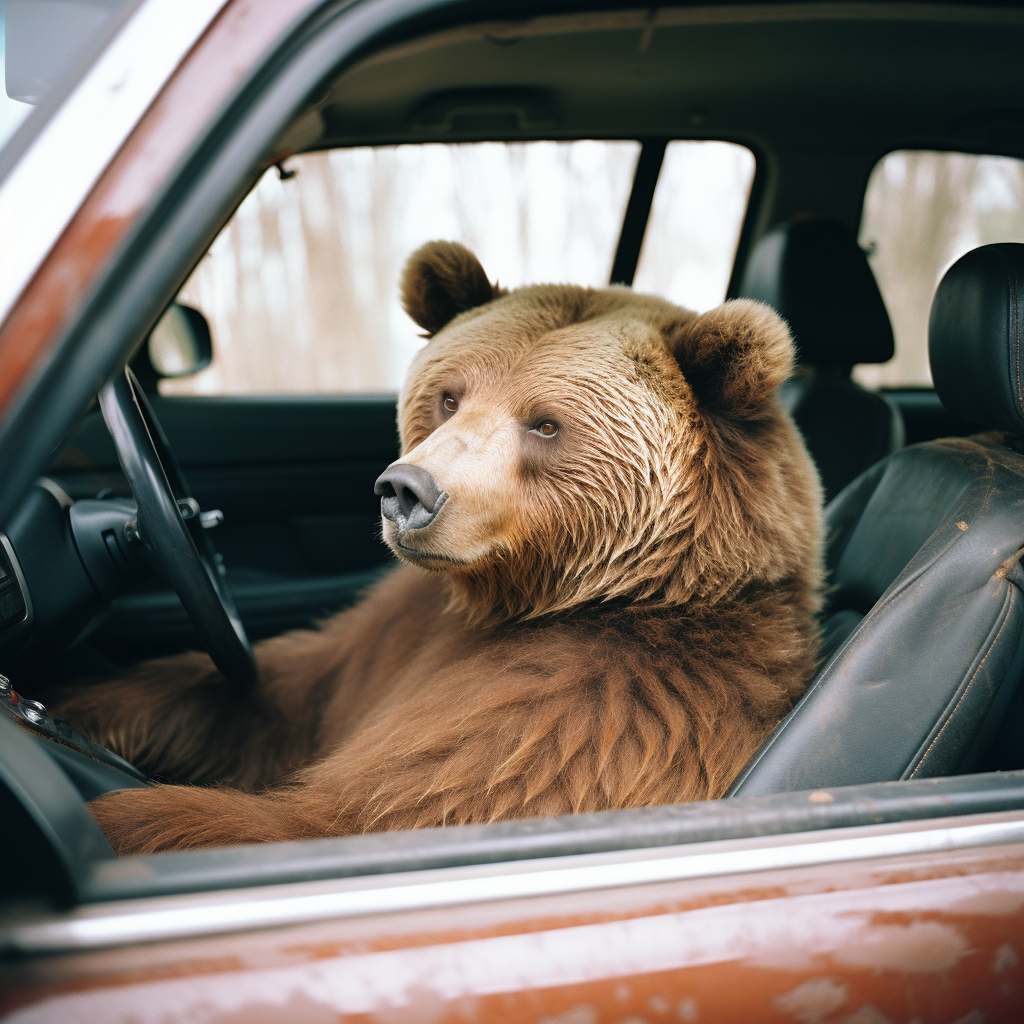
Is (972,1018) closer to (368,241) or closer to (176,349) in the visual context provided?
(176,349)

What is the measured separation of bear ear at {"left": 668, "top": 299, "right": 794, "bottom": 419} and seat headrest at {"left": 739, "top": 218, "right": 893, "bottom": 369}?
1401 mm

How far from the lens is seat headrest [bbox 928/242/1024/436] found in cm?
149

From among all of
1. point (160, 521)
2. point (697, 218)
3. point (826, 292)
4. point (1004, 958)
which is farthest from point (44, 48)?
point (697, 218)

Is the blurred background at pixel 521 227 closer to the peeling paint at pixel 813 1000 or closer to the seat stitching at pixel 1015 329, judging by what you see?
the seat stitching at pixel 1015 329

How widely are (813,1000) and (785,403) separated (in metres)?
2.12

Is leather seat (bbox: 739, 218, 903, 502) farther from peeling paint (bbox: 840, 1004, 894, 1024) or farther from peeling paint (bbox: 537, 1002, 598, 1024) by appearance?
peeling paint (bbox: 537, 1002, 598, 1024)

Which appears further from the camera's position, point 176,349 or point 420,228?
point 420,228

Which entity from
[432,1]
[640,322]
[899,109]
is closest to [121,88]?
[432,1]

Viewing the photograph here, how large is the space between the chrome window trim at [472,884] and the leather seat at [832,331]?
2.26m

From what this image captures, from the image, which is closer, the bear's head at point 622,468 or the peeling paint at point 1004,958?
the peeling paint at point 1004,958

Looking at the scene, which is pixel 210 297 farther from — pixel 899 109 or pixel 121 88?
pixel 121 88

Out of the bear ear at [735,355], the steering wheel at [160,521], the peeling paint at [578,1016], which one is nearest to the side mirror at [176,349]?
the steering wheel at [160,521]

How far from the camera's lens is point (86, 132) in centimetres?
79

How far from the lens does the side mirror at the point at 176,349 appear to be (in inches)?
125
